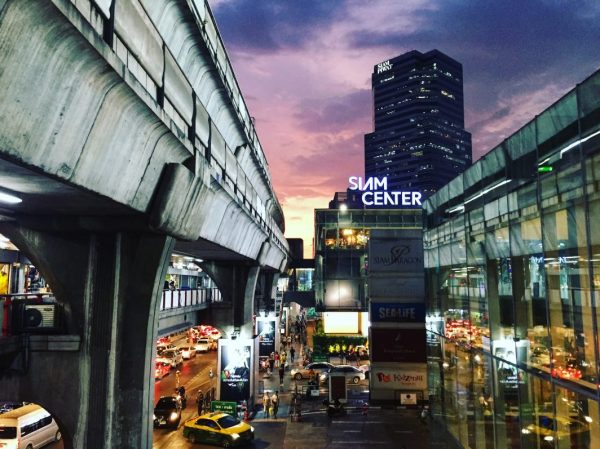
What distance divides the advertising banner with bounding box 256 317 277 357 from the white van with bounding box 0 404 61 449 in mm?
21593

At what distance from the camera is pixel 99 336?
39.3ft

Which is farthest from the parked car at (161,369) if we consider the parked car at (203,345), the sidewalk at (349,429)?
the parked car at (203,345)

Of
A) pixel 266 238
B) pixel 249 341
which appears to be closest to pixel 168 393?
pixel 249 341

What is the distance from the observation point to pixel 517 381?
605 inches

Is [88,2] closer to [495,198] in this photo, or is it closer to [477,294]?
[495,198]

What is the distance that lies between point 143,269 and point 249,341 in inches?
642

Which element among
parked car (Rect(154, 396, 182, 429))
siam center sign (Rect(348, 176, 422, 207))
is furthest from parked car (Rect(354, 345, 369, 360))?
parked car (Rect(154, 396, 182, 429))

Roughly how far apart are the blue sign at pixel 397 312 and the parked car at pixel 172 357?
18630 mm

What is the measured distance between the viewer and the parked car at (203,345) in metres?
50.7

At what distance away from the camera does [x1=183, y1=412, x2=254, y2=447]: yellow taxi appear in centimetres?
2233

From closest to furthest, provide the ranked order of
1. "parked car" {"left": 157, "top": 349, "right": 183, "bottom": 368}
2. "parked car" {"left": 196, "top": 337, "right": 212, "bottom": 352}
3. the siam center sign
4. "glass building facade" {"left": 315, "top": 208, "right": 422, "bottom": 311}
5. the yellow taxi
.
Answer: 1. the yellow taxi
2. "parked car" {"left": 157, "top": 349, "right": 183, "bottom": 368}
3. "parked car" {"left": 196, "top": 337, "right": 212, "bottom": 352}
4. "glass building facade" {"left": 315, "top": 208, "right": 422, "bottom": 311}
5. the siam center sign

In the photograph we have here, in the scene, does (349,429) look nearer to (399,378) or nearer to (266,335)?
(399,378)

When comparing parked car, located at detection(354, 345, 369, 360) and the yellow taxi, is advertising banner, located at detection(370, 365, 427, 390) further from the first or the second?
parked car, located at detection(354, 345, 369, 360)

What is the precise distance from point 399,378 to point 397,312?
4048 mm
